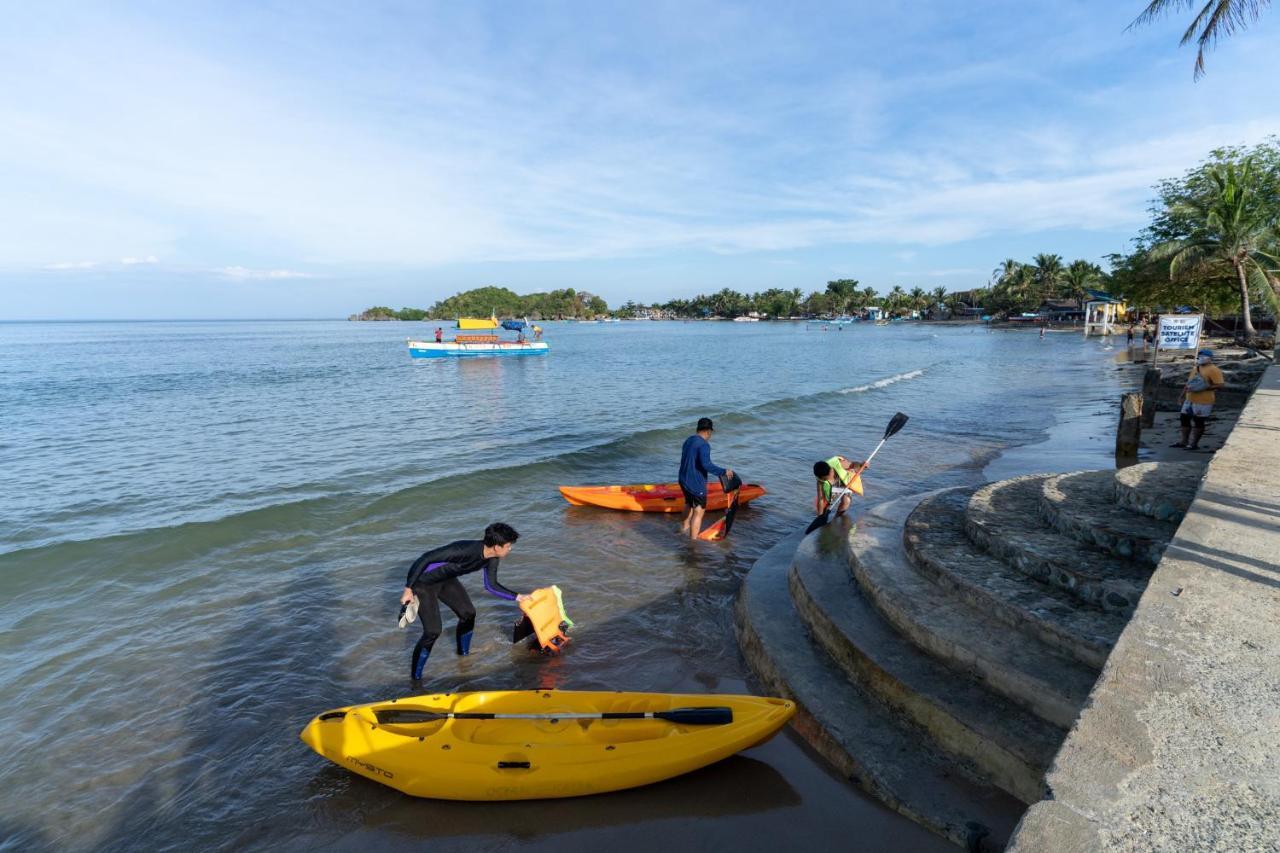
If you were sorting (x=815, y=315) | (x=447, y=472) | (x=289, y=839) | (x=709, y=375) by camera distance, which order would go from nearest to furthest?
(x=289, y=839) < (x=447, y=472) < (x=709, y=375) < (x=815, y=315)

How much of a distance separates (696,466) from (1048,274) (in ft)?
357

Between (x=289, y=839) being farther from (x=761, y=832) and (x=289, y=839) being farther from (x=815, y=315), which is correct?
(x=815, y=315)

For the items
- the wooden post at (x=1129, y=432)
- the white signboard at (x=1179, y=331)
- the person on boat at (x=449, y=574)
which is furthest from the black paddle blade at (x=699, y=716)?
the white signboard at (x=1179, y=331)

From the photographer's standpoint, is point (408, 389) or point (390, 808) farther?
point (408, 389)

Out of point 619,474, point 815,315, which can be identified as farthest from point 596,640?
point 815,315

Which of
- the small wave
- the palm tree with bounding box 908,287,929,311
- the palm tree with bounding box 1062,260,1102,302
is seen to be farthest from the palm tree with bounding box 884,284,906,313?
the small wave

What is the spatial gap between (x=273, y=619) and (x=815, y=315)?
592ft

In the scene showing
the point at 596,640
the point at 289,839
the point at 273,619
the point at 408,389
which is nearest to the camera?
the point at 289,839

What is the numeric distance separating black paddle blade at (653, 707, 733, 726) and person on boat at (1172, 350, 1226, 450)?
11.5 metres

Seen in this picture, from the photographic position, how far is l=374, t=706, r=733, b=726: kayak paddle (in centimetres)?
433

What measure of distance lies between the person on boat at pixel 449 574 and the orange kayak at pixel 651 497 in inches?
213

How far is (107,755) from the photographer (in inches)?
207

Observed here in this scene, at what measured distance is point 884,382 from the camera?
33.6 m

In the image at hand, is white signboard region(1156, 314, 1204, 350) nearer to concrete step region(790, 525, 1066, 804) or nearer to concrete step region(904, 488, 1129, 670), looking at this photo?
concrete step region(904, 488, 1129, 670)
